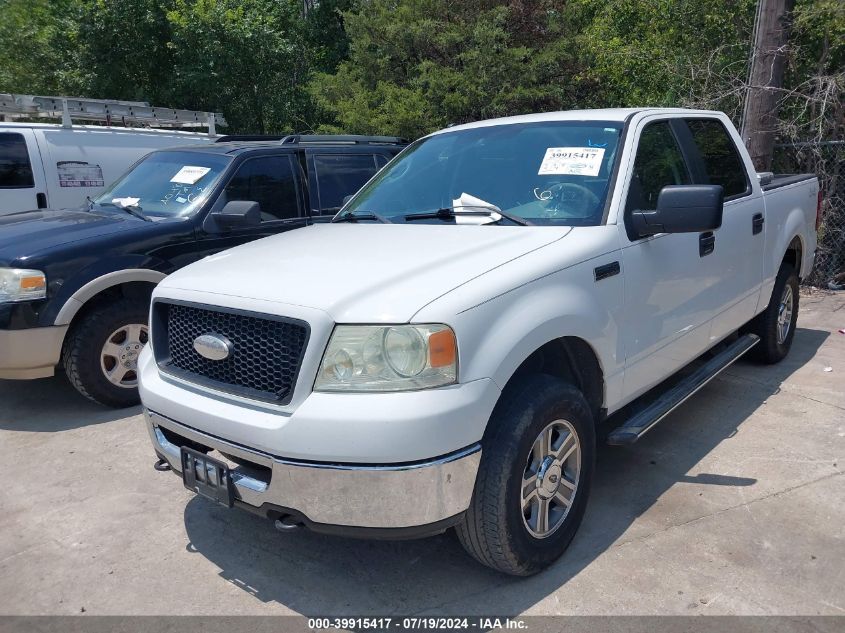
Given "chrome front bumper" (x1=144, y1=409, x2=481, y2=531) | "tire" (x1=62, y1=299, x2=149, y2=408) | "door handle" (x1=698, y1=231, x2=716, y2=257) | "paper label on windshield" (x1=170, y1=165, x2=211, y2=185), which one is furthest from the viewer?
"paper label on windshield" (x1=170, y1=165, x2=211, y2=185)

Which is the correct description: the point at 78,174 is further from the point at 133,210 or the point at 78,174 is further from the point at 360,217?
the point at 360,217

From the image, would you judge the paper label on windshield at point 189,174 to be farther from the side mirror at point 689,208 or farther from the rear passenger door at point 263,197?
the side mirror at point 689,208

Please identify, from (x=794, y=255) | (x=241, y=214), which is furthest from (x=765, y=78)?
(x=241, y=214)

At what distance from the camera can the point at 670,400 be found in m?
3.75

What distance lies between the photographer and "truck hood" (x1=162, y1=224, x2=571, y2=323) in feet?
8.28

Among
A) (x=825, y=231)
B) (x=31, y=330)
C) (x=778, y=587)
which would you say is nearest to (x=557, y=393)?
(x=778, y=587)

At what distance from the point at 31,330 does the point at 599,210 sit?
361 centimetres

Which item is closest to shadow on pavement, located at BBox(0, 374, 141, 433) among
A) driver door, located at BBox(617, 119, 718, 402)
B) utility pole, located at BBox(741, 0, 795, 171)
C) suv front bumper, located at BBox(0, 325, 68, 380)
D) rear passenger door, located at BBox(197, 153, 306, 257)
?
suv front bumper, located at BBox(0, 325, 68, 380)

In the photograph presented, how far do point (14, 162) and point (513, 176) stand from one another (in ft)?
20.4

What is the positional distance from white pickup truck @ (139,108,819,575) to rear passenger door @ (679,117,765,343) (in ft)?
0.14

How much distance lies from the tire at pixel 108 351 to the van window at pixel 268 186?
3.92ft

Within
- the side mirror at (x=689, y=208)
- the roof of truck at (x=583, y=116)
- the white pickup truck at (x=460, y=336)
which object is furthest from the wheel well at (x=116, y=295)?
the side mirror at (x=689, y=208)

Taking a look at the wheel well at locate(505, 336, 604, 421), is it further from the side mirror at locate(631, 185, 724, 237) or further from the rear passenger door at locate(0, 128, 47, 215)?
the rear passenger door at locate(0, 128, 47, 215)

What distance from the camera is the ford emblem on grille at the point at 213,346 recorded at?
2.73m
